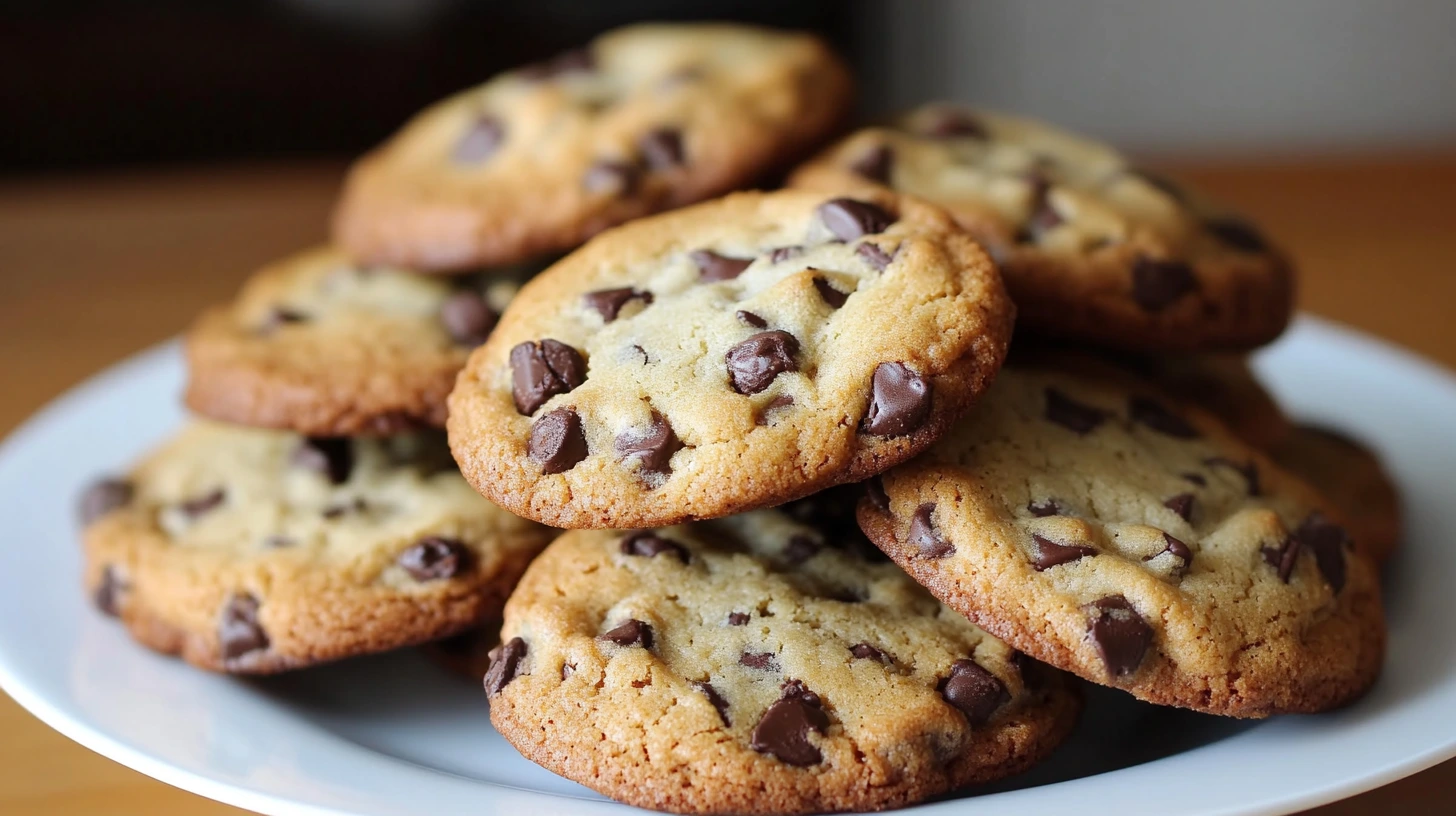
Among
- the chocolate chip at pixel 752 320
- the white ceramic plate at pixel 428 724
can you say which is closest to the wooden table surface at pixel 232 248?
the white ceramic plate at pixel 428 724

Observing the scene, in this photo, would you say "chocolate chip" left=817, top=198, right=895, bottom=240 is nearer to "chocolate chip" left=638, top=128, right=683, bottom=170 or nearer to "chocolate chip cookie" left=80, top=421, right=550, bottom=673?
"chocolate chip" left=638, top=128, right=683, bottom=170

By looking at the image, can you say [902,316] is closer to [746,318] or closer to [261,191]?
[746,318]

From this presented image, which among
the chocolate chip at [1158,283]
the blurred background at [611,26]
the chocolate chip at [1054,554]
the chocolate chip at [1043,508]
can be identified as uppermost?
the chocolate chip at [1158,283]

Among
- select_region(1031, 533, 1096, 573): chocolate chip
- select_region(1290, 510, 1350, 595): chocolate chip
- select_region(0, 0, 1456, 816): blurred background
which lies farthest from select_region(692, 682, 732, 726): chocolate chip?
select_region(0, 0, 1456, 816): blurred background

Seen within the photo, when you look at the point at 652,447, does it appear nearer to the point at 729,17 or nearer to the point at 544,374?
the point at 544,374

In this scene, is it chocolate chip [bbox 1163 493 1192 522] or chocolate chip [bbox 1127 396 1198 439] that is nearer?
chocolate chip [bbox 1163 493 1192 522]

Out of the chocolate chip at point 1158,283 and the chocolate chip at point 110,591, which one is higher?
the chocolate chip at point 1158,283

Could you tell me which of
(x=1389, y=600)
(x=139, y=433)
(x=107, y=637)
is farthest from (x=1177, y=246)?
(x=139, y=433)

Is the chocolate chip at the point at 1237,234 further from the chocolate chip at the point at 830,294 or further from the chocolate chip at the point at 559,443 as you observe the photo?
the chocolate chip at the point at 559,443
